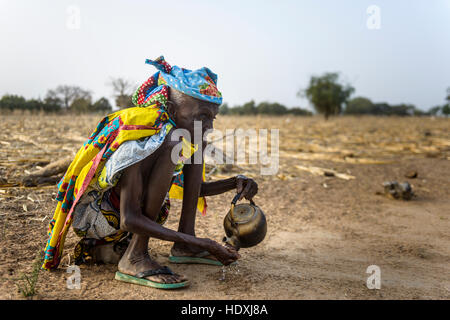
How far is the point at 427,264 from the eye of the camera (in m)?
2.70

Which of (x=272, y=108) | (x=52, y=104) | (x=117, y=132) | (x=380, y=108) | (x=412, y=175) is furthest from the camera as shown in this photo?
(x=380, y=108)

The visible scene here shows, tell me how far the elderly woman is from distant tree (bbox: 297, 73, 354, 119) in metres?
30.2

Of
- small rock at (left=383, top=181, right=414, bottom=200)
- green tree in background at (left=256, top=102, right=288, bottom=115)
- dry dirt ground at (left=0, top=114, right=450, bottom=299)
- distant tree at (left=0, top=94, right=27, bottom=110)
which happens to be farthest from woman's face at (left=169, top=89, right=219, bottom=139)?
green tree in background at (left=256, top=102, right=288, bottom=115)

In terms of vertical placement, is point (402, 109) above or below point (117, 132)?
above

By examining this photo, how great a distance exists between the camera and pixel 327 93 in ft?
103

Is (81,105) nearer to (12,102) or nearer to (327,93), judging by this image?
(12,102)

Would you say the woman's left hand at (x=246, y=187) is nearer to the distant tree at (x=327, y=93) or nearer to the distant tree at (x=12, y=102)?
the distant tree at (x=12, y=102)

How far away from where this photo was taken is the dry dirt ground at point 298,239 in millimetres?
2104

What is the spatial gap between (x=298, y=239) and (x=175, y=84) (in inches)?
68.0

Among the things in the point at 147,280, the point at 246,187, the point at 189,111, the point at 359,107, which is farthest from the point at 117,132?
the point at 359,107

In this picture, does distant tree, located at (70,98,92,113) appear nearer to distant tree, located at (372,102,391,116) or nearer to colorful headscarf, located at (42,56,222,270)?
colorful headscarf, located at (42,56,222,270)

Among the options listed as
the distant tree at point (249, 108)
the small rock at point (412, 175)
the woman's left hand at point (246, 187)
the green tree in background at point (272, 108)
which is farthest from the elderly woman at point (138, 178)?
the green tree in background at point (272, 108)

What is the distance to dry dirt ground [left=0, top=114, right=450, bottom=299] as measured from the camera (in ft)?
6.90
